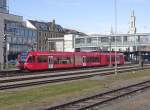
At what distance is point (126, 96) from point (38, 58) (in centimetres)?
3202

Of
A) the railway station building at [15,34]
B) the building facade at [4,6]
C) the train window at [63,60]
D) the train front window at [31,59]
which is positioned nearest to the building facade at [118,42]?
the railway station building at [15,34]

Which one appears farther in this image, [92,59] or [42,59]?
[92,59]

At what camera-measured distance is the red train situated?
53094 millimetres

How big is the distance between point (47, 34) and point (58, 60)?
107m

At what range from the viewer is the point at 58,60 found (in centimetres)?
6000

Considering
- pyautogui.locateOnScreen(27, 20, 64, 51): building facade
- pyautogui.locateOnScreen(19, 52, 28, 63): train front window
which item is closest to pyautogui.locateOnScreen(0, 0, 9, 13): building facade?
pyautogui.locateOnScreen(27, 20, 64, 51): building facade

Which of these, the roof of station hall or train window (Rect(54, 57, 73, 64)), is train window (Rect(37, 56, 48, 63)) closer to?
train window (Rect(54, 57, 73, 64))

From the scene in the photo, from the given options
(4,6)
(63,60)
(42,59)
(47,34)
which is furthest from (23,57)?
(47,34)

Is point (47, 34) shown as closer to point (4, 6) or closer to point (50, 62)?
point (4, 6)

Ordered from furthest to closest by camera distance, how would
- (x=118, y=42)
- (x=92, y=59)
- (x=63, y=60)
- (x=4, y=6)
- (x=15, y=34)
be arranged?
1. (x=118, y=42)
2. (x=4, y=6)
3. (x=15, y=34)
4. (x=92, y=59)
5. (x=63, y=60)

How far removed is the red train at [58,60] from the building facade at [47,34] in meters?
63.5

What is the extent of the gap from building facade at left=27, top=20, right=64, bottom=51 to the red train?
63.5m

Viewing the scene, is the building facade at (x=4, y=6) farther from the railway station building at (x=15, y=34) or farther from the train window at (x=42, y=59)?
the train window at (x=42, y=59)

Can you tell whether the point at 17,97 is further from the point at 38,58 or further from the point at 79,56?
the point at 79,56
